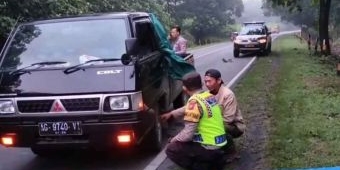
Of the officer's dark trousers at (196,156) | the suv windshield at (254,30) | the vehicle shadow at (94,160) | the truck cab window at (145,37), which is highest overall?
the truck cab window at (145,37)

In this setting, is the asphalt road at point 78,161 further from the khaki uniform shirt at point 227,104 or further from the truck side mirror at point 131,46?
the truck side mirror at point 131,46

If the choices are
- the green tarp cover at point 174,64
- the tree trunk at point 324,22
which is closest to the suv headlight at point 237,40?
the tree trunk at point 324,22

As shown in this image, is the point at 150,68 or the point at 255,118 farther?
the point at 255,118

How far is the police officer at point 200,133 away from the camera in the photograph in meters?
4.69

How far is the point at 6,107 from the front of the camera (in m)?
6.10

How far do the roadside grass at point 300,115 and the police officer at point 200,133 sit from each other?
1.49 m

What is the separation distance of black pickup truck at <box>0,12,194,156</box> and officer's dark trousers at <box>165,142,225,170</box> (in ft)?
3.68

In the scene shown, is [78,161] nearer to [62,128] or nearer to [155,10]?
[62,128]

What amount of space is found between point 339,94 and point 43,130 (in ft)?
23.7

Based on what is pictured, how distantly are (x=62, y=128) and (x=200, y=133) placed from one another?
1853 mm

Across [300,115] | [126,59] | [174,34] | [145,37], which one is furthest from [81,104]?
[174,34]

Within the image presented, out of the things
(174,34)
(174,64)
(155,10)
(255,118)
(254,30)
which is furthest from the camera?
(155,10)

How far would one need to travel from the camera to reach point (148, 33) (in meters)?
7.70

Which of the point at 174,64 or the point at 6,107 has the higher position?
the point at 174,64
